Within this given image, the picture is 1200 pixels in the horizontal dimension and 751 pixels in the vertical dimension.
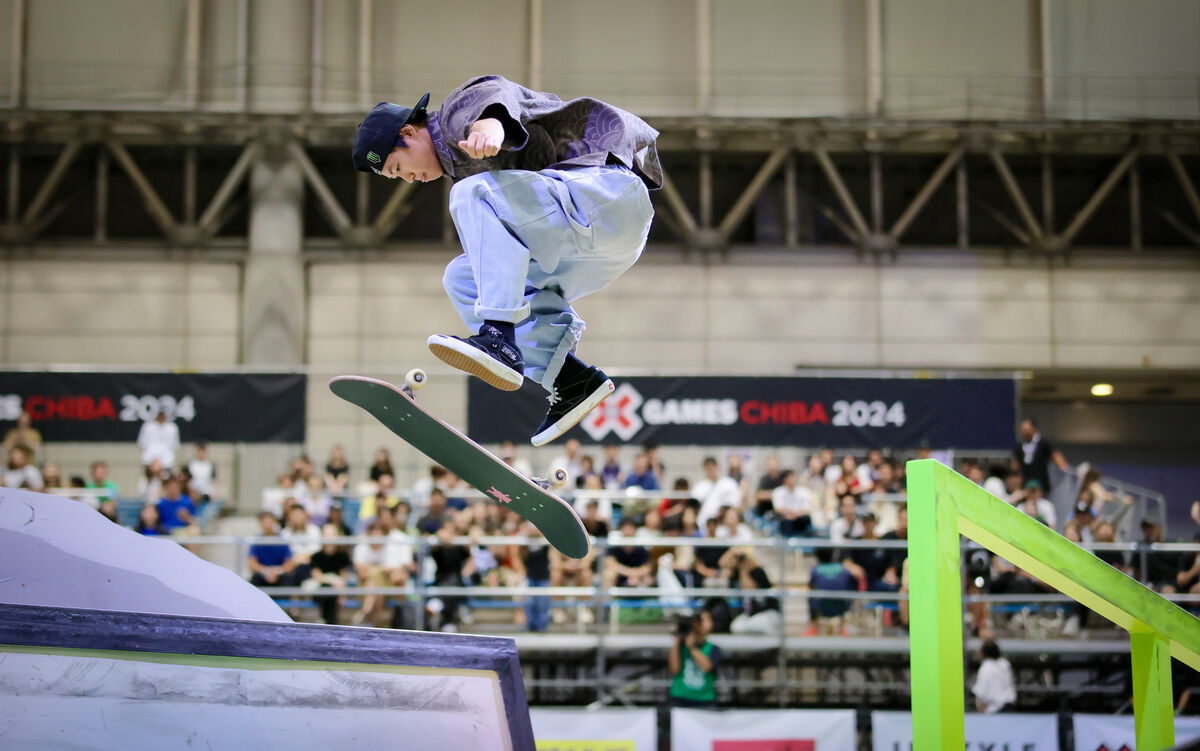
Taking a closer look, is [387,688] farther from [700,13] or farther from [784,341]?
[700,13]

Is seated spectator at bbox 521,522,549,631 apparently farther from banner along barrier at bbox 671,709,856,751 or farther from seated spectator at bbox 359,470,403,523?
banner along barrier at bbox 671,709,856,751

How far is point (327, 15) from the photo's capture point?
58.6ft

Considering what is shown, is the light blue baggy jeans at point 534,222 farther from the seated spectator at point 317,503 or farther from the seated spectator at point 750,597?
Answer: the seated spectator at point 317,503

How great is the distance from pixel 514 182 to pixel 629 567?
22.5 ft

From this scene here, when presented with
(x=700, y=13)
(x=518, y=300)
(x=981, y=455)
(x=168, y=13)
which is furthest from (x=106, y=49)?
(x=518, y=300)

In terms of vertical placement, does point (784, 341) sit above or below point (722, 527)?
above

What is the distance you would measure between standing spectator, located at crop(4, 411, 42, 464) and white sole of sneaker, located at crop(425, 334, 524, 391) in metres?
9.49

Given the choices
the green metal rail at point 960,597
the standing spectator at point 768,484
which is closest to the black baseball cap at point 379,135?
the green metal rail at point 960,597

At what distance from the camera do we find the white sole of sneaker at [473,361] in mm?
3574

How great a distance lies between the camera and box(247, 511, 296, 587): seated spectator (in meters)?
10.0

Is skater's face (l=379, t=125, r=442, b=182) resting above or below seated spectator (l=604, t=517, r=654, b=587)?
above

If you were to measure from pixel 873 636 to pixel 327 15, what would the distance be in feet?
41.9

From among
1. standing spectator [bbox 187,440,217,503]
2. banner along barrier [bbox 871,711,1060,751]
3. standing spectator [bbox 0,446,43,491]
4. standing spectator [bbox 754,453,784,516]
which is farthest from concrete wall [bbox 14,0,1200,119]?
banner along barrier [bbox 871,711,1060,751]

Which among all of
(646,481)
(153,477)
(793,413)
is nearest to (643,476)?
(646,481)
